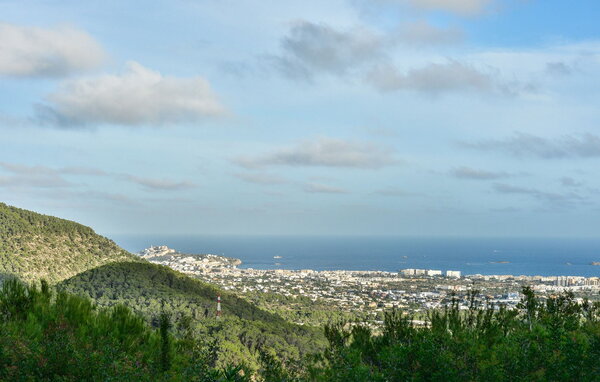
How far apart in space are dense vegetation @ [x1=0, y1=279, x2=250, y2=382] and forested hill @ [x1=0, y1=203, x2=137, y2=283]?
4527cm

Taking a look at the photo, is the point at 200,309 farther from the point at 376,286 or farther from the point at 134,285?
the point at 376,286

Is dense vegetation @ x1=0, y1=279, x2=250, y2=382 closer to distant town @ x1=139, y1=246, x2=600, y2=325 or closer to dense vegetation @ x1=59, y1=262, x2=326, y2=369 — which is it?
dense vegetation @ x1=59, y1=262, x2=326, y2=369

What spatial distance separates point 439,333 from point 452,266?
149579 mm

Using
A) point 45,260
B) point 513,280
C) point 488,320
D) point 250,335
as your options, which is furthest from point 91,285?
point 513,280

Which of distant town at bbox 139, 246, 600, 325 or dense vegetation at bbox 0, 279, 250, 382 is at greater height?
Answer: dense vegetation at bbox 0, 279, 250, 382

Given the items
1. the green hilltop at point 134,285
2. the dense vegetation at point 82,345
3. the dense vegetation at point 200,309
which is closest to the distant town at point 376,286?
the dense vegetation at point 200,309

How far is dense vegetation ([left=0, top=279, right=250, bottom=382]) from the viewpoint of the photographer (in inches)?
314

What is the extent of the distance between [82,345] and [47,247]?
61963 millimetres

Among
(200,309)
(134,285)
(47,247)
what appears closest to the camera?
(200,309)

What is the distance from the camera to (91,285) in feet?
171

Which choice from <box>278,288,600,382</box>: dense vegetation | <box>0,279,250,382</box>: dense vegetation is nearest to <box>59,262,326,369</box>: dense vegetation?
<box>0,279,250,382</box>: dense vegetation

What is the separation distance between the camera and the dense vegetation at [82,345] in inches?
314

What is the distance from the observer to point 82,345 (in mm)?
9633

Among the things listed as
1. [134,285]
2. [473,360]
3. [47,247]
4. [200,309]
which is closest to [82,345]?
[473,360]
